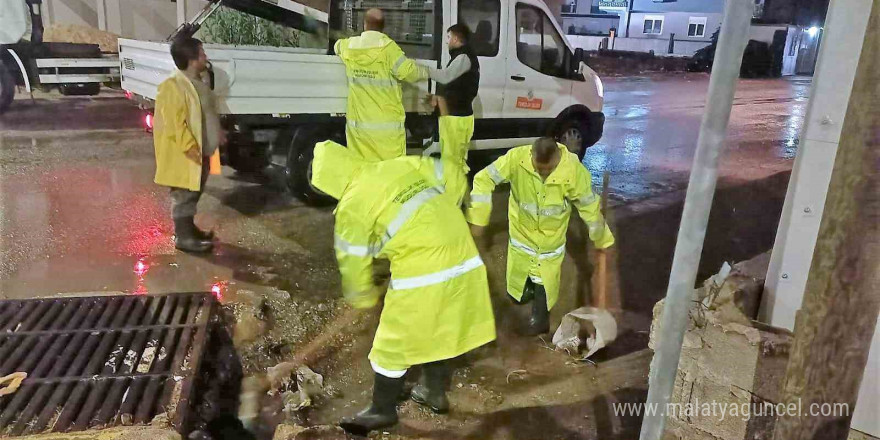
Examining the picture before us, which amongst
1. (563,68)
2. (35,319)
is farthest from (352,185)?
(563,68)

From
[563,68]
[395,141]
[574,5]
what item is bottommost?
[395,141]

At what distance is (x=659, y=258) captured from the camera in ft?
19.0

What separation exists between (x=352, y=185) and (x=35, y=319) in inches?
94.9

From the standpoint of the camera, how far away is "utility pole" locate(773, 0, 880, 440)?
5.95 ft

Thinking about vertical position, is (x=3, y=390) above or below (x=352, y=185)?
below

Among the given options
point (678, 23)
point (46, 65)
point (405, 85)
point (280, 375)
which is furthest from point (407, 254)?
point (678, 23)

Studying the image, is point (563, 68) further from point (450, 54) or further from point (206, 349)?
point (206, 349)

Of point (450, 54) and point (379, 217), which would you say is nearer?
point (379, 217)

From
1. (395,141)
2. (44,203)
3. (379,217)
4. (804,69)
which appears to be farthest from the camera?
(804,69)

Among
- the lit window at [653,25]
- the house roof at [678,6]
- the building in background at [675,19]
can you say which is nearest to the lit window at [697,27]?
the building in background at [675,19]

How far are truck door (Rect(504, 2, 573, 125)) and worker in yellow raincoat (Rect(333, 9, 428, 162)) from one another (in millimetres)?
1911

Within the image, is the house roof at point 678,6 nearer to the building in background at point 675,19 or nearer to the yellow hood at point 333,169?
the building in background at point 675,19

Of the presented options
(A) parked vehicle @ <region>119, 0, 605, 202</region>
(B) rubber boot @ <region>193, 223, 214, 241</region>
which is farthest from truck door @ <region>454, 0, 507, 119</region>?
(B) rubber boot @ <region>193, 223, 214, 241</region>

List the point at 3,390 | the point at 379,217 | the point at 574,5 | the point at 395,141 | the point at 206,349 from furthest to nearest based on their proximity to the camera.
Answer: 1. the point at 574,5
2. the point at 395,141
3. the point at 206,349
4. the point at 3,390
5. the point at 379,217
